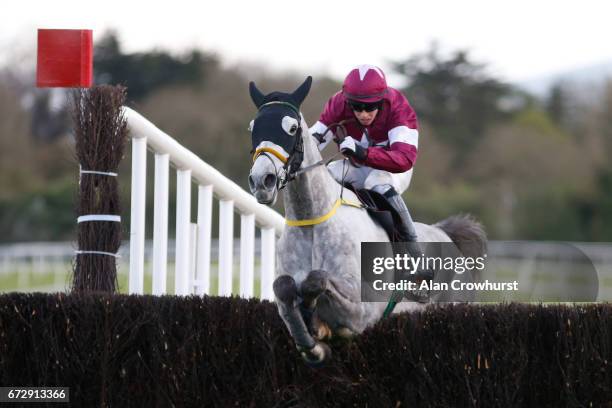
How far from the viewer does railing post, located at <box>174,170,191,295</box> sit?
6695mm

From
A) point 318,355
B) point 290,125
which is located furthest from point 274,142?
point 318,355

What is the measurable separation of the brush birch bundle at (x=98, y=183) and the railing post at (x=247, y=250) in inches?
45.5

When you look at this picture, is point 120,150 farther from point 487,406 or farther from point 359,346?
point 487,406

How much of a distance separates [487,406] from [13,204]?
1025 inches

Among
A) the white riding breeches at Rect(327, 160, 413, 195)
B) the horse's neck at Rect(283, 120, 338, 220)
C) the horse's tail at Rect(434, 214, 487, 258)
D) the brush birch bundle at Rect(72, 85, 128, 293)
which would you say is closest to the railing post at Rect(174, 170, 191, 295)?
the brush birch bundle at Rect(72, 85, 128, 293)

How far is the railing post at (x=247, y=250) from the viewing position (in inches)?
297

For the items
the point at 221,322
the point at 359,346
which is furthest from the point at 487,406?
the point at 221,322

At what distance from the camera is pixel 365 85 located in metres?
5.50

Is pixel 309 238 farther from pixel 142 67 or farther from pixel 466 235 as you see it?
pixel 142 67

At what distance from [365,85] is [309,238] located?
81cm

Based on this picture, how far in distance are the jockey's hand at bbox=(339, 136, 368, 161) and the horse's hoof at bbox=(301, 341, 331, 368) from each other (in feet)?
2.82

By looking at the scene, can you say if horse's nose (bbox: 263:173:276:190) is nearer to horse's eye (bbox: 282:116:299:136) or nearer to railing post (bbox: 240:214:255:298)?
horse's eye (bbox: 282:116:299:136)

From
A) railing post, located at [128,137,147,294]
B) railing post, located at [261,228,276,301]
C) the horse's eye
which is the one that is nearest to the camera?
the horse's eye

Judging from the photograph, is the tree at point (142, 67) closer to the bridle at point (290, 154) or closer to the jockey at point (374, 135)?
the jockey at point (374, 135)
